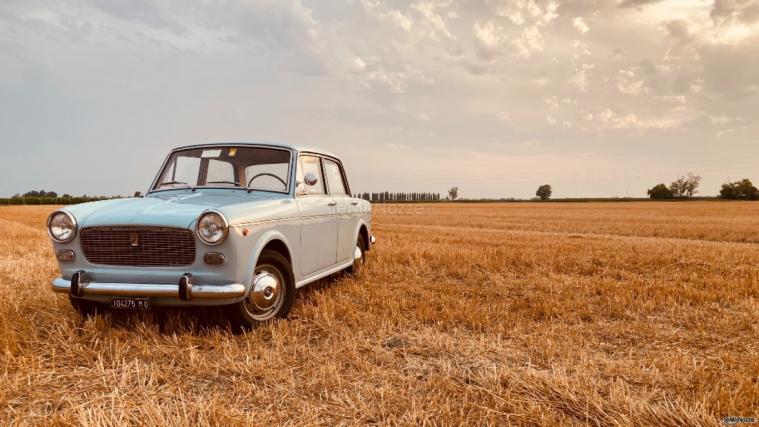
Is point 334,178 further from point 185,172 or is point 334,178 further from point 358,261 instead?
point 185,172

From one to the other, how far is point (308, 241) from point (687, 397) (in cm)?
354

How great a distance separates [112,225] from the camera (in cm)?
402

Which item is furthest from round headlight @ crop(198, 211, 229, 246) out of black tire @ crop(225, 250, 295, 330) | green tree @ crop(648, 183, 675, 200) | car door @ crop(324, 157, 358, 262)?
green tree @ crop(648, 183, 675, 200)

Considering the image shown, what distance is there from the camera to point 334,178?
21.2 ft

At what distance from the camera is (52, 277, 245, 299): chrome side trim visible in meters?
3.79

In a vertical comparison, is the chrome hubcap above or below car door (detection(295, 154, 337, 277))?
below

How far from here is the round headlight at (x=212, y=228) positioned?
3.81 m

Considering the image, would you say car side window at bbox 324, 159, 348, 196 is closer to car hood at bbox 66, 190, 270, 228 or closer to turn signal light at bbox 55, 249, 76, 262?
car hood at bbox 66, 190, 270, 228

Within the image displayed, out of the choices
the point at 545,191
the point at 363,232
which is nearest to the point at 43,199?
the point at 363,232

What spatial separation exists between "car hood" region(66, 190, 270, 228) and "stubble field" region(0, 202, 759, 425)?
3.15ft

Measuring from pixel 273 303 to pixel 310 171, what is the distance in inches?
68.9

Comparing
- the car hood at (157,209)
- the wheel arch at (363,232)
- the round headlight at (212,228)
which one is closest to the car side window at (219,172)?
the car hood at (157,209)

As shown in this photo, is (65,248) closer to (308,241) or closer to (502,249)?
(308,241)

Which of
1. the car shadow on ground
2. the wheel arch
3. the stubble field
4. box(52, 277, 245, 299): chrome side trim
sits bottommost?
the stubble field
